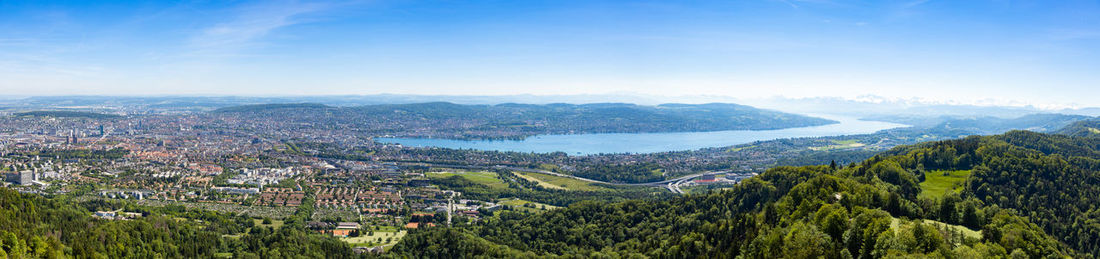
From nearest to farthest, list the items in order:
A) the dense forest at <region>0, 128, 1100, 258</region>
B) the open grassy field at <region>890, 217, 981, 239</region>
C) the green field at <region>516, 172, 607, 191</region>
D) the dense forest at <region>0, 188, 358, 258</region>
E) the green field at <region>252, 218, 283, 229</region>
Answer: the dense forest at <region>0, 128, 1100, 258</region>
the open grassy field at <region>890, 217, 981, 239</region>
the dense forest at <region>0, 188, 358, 258</region>
the green field at <region>252, 218, 283, 229</region>
the green field at <region>516, 172, 607, 191</region>

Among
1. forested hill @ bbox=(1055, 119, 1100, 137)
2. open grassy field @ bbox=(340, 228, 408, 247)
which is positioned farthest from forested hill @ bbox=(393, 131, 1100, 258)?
forested hill @ bbox=(1055, 119, 1100, 137)

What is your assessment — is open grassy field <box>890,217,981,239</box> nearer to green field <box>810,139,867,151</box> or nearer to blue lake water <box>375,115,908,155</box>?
blue lake water <box>375,115,908,155</box>

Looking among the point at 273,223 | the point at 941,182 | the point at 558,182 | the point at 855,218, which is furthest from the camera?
the point at 558,182

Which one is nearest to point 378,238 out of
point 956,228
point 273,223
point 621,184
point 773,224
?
point 273,223

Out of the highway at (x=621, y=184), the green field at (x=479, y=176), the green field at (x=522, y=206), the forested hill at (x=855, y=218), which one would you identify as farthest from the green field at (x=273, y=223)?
the highway at (x=621, y=184)

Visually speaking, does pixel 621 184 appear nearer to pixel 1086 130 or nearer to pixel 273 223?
pixel 273 223

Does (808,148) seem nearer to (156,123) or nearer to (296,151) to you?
(296,151)
